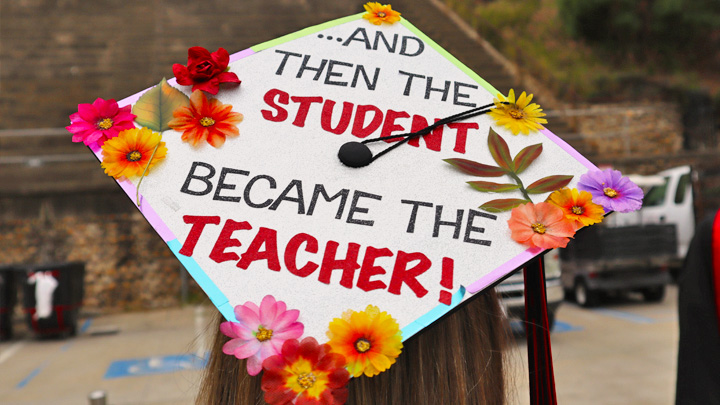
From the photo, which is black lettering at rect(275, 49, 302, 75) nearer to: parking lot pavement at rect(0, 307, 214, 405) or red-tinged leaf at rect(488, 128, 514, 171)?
red-tinged leaf at rect(488, 128, 514, 171)

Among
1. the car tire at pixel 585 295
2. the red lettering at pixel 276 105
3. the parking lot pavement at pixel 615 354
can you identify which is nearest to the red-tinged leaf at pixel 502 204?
the red lettering at pixel 276 105

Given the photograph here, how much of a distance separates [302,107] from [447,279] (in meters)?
Answer: 0.48

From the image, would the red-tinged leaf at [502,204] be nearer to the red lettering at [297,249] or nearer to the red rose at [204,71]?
the red lettering at [297,249]

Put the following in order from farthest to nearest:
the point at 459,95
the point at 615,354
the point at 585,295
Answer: the point at 585,295, the point at 615,354, the point at 459,95

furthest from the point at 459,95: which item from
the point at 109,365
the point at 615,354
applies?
the point at 109,365

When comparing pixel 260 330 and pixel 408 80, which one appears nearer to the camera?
pixel 260 330

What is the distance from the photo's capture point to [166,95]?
1.19 metres

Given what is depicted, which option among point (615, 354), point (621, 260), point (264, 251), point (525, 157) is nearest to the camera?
point (264, 251)

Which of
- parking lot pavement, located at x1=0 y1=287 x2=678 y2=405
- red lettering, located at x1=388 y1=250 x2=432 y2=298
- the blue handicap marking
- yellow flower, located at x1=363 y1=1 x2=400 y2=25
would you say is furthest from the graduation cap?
the blue handicap marking

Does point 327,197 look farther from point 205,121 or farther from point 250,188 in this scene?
point 205,121

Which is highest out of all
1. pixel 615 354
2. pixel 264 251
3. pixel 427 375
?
pixel 264 251

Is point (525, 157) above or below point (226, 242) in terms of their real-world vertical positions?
above

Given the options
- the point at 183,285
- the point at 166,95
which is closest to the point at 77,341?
the point at 183,285

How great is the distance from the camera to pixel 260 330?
38.0 inches
